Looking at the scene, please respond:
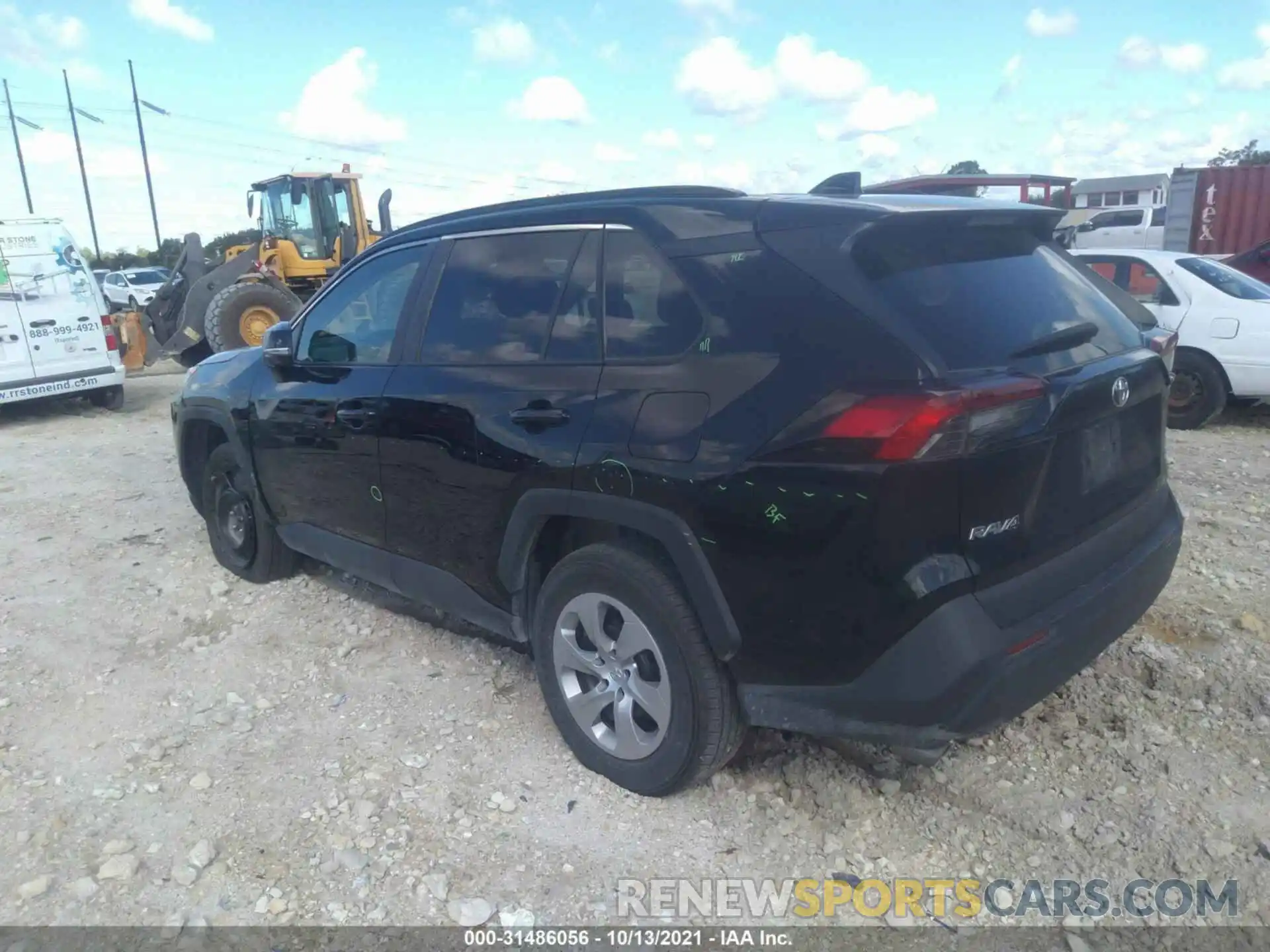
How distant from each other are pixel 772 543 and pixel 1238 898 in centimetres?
160

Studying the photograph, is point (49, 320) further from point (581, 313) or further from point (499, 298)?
point (581, 313)

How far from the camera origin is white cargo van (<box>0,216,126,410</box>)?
33.7 feet

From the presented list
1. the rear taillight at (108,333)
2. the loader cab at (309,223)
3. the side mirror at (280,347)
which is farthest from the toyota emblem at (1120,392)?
the loader cab at (309,223)

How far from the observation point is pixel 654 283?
294cm

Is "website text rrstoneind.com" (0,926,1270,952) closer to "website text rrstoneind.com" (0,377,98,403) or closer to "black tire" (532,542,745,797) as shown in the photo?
"black tire" (532,542,745,797)

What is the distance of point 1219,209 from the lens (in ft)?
54.1

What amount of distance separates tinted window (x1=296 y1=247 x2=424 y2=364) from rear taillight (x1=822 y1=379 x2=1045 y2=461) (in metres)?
2.19

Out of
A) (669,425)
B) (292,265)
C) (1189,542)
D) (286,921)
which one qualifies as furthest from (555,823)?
(292,265)

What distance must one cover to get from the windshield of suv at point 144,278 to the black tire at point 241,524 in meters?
25.1

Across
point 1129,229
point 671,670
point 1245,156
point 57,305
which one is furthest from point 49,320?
point 1245,156

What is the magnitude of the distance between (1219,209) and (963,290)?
1711 centimetres

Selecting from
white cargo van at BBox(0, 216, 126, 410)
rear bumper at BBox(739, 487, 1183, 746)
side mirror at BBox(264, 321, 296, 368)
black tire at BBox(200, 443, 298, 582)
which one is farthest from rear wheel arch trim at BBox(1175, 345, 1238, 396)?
white cargo van at BBox(0, 216, 126, 410)

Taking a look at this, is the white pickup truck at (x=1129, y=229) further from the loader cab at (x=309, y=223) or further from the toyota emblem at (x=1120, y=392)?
the toyota emblem at (x=1120, y=392)

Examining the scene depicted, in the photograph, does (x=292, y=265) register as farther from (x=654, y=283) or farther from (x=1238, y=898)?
(x=1238, y=898)
